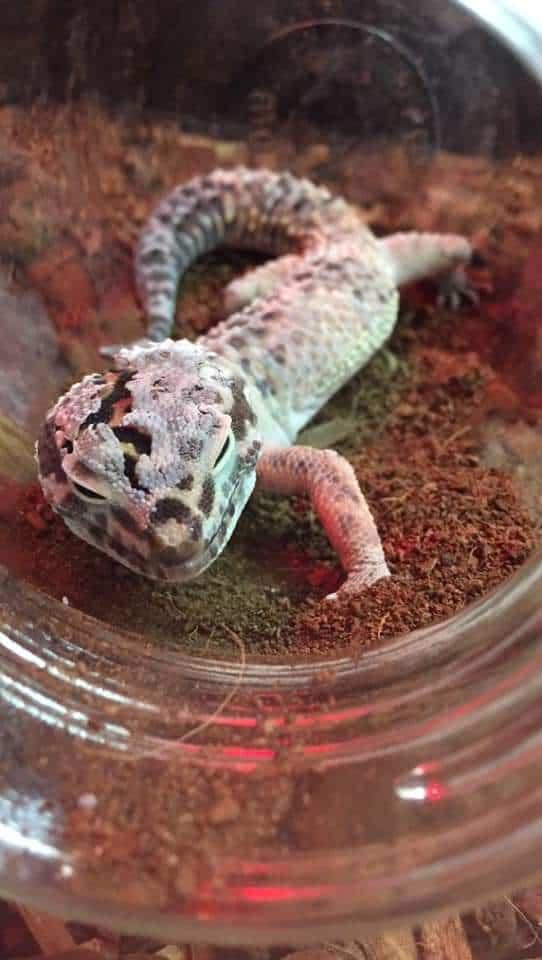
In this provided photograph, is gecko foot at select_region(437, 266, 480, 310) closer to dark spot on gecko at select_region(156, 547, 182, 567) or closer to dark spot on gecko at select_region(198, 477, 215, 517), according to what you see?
dark spot on gecko at select_region(198, 477, 215, 517)

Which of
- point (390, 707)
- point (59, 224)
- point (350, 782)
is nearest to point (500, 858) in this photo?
point (350, 782)

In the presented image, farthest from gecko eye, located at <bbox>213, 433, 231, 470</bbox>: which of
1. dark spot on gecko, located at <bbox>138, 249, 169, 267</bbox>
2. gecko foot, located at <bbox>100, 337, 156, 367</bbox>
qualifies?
dark spot on gecko, located at <bbox>138, 249, 169, 267</bbox>

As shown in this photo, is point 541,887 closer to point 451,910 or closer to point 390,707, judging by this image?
point 390,707

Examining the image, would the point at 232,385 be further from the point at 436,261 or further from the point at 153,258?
the point at 436,261

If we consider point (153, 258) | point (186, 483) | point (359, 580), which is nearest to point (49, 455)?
point (186, 483)

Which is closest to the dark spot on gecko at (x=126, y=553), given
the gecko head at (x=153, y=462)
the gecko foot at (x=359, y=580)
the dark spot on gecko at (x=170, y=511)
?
the gecko head at (x=153, y=462)

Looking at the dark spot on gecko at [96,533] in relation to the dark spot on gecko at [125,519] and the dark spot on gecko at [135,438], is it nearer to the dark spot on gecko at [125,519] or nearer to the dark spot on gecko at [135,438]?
the dark spot on gecko at [125,519]
